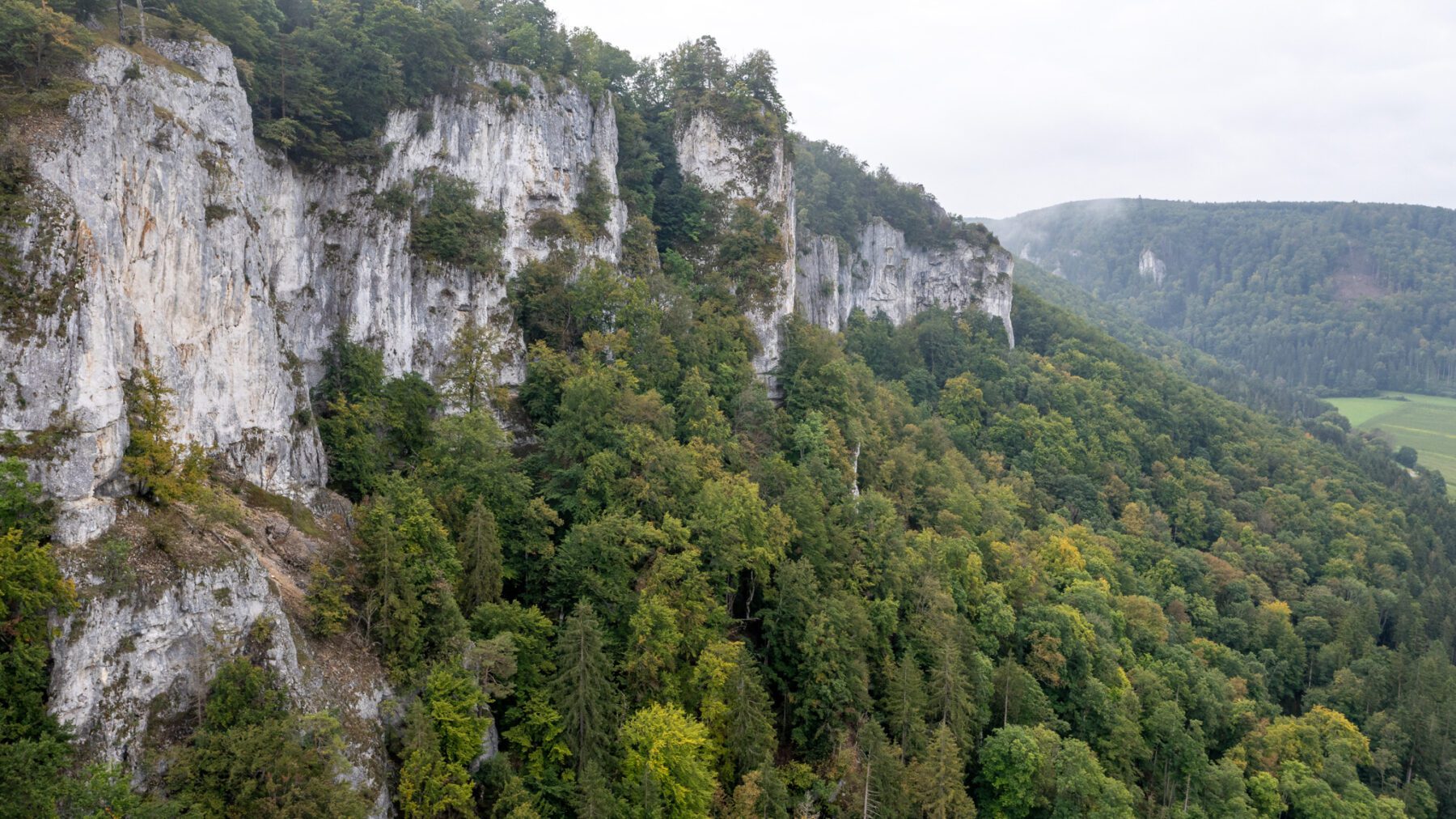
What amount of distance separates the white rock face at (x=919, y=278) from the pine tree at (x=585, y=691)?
59.8 m

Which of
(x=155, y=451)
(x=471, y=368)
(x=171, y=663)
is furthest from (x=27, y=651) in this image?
(x=471, y=368)

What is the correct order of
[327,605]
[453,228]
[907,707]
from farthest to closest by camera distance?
[453,228] < [907,707] < [327,605]

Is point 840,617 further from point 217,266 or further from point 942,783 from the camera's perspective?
point 217,266

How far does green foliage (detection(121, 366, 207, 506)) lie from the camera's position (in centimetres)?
1830

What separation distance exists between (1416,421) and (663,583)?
180652mm

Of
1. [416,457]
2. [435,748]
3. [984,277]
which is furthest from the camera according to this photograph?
[984,277]

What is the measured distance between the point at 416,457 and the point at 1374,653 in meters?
62.1

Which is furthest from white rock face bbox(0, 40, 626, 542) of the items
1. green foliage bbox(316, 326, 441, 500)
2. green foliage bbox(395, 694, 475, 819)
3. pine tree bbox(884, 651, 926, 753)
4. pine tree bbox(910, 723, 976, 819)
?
pine tree bbox(910, 723, 976, 819)

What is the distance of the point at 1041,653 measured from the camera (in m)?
36.4

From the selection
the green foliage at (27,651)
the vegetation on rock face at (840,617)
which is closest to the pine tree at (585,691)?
the vegetation on rock face at (840,617)

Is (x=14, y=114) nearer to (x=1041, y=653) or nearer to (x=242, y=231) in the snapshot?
(x=242, y=231)

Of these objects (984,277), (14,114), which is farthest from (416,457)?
(984,277)

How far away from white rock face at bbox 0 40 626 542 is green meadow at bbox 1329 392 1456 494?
136 m

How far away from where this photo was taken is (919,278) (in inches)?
3327
